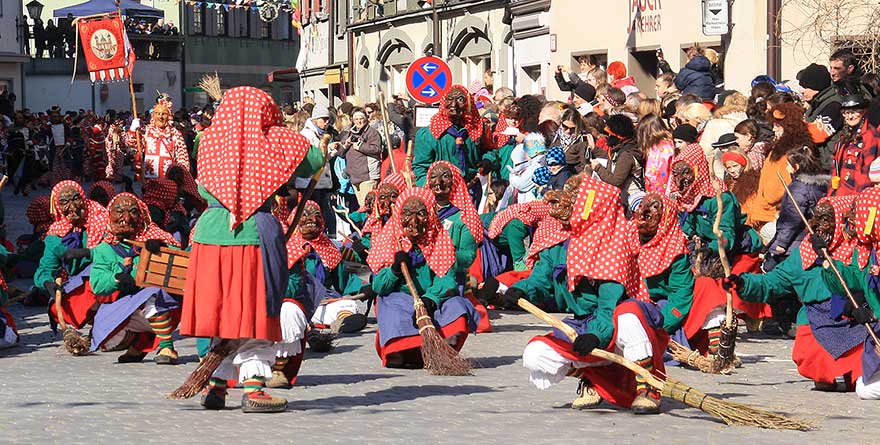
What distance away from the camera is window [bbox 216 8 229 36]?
248 feet

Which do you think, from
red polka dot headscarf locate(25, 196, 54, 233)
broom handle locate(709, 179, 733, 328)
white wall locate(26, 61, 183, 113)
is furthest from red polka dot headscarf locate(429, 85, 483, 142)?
white wall locate(26, 61, 183, 113)

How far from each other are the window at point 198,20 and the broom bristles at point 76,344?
204 ft

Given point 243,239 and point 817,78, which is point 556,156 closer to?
point 817,78

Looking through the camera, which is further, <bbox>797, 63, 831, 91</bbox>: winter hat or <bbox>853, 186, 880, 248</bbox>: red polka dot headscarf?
<bbox>797, 63, 831, 91</bbox>: winter hat

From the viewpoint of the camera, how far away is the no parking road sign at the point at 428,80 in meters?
22.4

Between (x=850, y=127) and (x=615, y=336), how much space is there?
15.4 feet

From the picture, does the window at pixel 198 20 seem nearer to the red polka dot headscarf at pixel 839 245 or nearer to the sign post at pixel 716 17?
the sign post at pixel 716 17

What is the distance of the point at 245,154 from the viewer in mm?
10039

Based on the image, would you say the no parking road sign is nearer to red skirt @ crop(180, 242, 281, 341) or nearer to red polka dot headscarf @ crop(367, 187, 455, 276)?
red polka dot headscarf @ crop(367, 187, 455, 276)

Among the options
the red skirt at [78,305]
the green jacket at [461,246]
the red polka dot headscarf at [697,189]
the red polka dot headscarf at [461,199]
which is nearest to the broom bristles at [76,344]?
the red skirt at [78,305]

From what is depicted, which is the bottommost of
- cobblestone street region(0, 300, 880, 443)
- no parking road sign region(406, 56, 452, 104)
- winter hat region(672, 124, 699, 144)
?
cobblestone street region(0, 300, 880, 443)

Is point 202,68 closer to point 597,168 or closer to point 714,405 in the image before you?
point 597,168

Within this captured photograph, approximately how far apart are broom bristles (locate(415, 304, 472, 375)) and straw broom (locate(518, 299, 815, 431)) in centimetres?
216

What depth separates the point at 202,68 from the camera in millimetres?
74188
